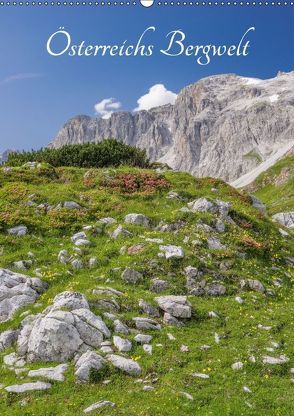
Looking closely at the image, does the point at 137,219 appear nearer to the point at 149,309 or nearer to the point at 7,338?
the point at 149,309

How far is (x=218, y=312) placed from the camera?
76.0 ft

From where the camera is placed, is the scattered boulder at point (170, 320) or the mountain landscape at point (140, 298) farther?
the scattered boulder at point (170, 320)

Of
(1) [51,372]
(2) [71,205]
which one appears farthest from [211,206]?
(1) [51,372]

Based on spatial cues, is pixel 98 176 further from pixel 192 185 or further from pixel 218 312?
pixel 218 312

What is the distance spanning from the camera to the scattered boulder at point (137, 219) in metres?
32.8

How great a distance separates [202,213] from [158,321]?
532 inches

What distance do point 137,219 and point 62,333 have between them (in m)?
14.6

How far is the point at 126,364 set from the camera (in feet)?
59.8

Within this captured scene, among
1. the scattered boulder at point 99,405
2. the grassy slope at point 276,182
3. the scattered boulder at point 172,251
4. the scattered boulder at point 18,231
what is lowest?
the scattered boulder at point 99,405

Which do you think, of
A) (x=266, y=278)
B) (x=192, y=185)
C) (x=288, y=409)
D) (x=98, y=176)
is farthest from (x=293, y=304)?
(x=98, y=176)

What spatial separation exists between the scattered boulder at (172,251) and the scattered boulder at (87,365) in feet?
32.3

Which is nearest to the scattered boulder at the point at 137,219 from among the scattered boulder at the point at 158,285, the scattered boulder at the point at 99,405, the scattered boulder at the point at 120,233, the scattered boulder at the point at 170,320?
the scattered boulder at the point at 120,233

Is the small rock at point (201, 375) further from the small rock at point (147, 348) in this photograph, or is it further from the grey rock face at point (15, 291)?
the grey rock face at point (15, 291)

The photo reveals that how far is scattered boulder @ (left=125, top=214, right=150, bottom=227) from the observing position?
32781 mm
